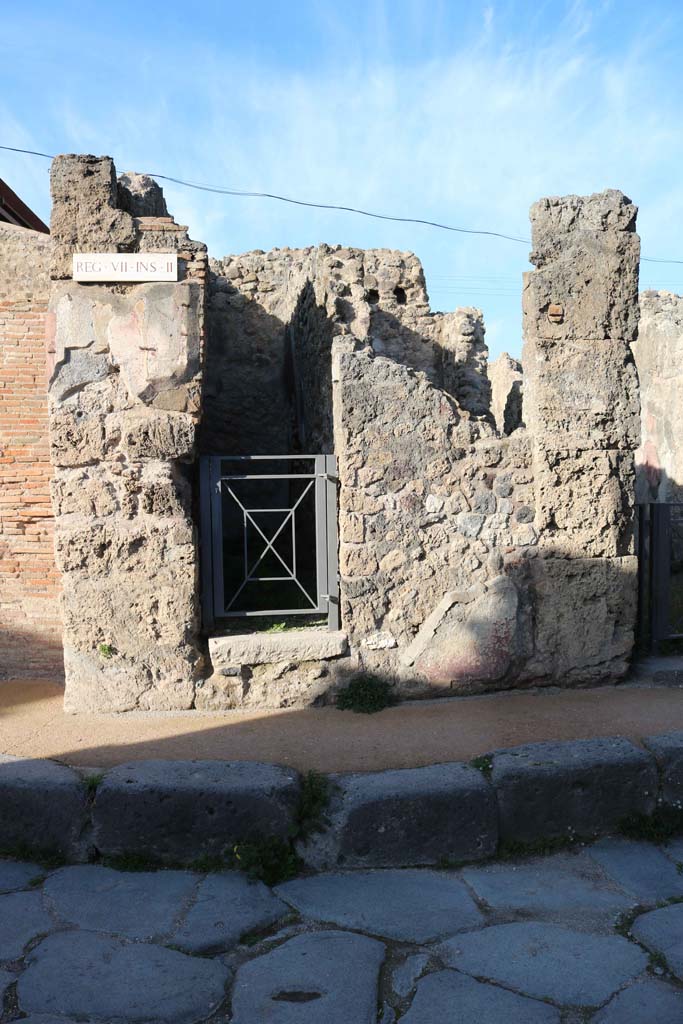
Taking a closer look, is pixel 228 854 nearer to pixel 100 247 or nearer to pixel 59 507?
pixel 59 507

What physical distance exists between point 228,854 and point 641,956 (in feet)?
5.42

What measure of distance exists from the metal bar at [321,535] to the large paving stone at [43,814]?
191 centimetres

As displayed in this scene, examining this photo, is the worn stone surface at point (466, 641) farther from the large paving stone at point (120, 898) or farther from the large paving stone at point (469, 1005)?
the large paving stone at point (469, 1005)

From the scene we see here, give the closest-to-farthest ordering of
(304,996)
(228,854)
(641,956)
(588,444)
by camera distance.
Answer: (304,996) < (641,956) < (228,854) < (588,444)

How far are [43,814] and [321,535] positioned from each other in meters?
2.26

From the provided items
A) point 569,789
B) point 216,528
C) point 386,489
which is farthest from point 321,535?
point 569,789

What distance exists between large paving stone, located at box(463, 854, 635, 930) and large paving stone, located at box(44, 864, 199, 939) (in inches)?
47.8

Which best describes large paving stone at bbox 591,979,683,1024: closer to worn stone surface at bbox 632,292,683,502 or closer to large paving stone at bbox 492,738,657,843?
large paving stone at bbox 492,738,657,843

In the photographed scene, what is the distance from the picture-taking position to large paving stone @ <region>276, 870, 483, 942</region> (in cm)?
286

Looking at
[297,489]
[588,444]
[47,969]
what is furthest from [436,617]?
[297,489]

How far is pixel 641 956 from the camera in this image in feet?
A: 8.71

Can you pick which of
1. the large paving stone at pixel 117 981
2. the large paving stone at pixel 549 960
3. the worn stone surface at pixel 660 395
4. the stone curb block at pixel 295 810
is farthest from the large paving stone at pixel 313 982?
the worn stone surface at pixel 660 395

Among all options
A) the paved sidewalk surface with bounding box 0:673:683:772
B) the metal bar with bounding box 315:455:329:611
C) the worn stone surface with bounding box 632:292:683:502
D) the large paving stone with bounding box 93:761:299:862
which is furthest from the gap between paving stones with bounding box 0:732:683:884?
the worn stone surface with bounding box 632:292:683:502

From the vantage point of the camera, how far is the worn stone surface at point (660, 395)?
39.2ft
